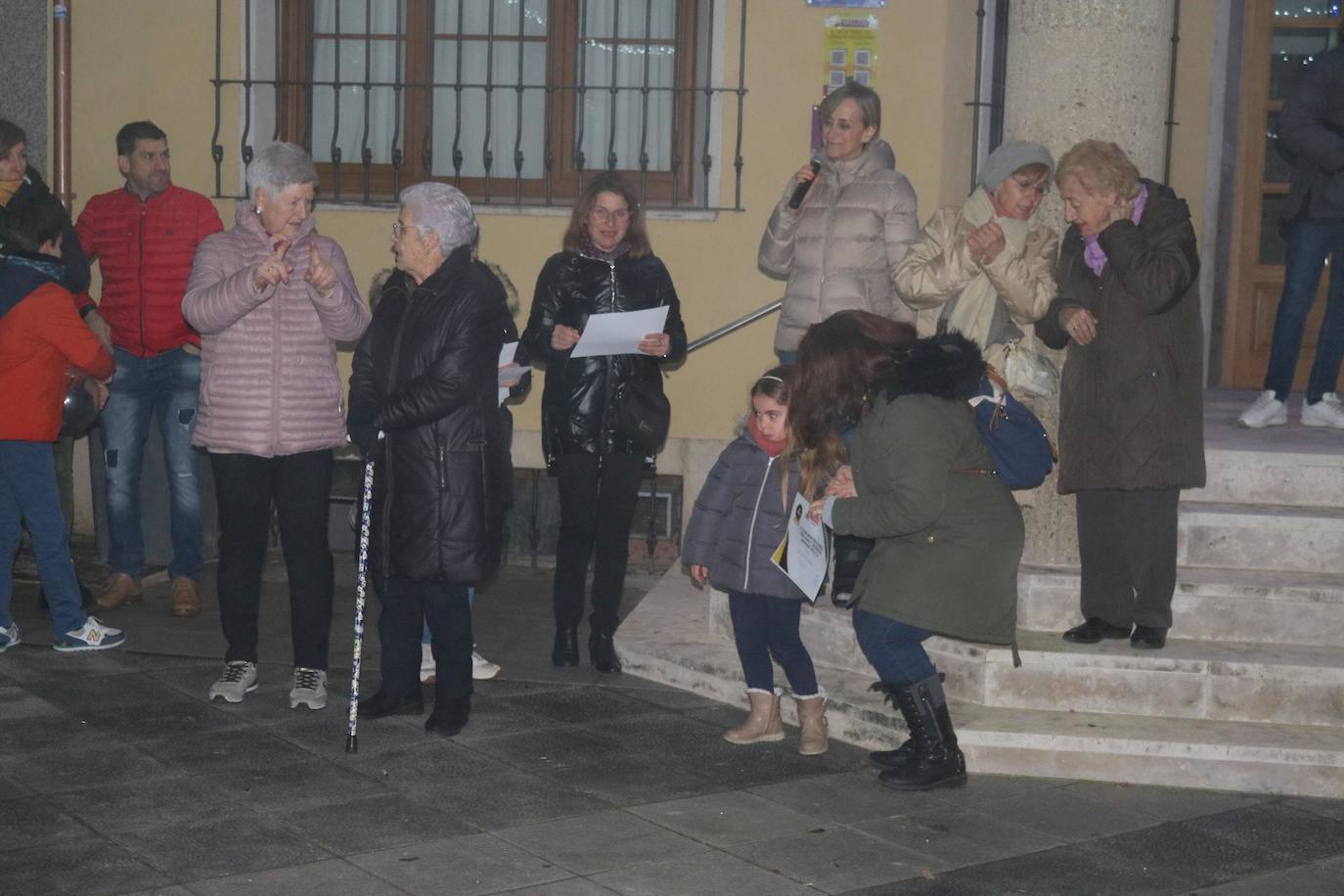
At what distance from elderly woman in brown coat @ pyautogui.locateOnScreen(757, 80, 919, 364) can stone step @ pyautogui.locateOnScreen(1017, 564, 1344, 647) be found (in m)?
1.27

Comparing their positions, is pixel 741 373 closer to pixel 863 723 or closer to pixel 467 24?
pixel 467 24

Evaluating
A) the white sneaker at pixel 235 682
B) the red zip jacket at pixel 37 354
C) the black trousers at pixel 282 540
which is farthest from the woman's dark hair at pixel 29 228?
the white sneaker at pixel 235 682

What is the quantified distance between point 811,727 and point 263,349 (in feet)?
7.43

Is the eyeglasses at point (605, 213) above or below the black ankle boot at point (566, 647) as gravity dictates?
above

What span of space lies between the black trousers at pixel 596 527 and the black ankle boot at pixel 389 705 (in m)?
0.88

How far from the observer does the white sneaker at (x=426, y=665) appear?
21.7 feet

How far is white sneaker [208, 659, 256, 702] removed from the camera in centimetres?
621

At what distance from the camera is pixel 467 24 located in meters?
9.27

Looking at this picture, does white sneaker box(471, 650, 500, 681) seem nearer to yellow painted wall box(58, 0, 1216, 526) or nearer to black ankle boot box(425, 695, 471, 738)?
black ankle boot box(425, 695, 471, 738)

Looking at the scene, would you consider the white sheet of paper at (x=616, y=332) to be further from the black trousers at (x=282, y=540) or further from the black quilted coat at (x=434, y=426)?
the black trousers at (x=282, y=540)

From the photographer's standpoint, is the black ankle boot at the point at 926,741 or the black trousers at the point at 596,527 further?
the black trousers at the point at 596,527

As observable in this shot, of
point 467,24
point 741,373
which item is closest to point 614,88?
point 467,24

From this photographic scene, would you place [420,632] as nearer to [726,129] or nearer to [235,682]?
[235,682]

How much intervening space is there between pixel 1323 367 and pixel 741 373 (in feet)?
9.02
